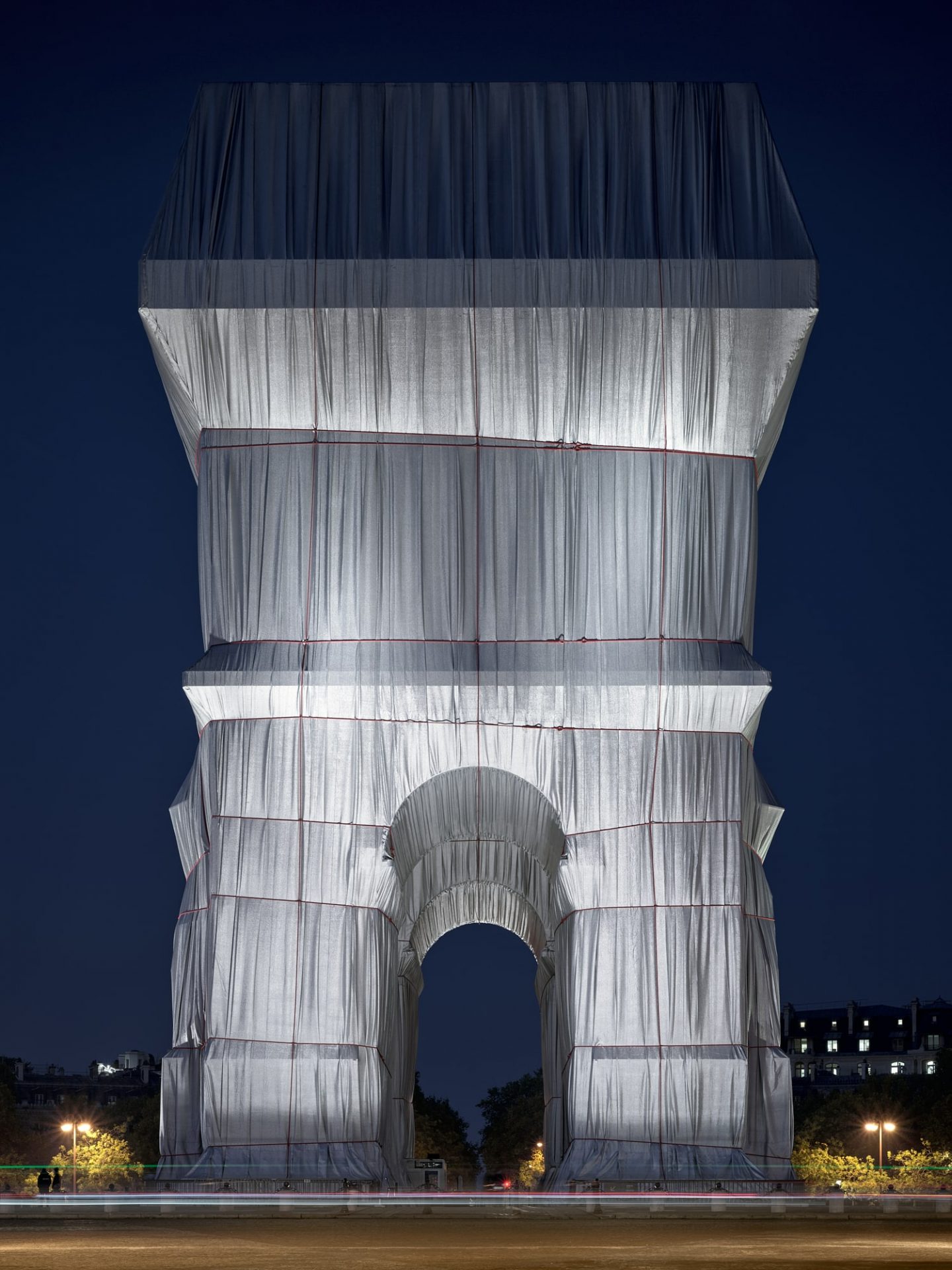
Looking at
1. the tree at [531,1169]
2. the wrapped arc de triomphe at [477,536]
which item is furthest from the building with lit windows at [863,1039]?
the wrapped arc de triomphe at [477,536]

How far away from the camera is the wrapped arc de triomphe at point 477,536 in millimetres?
25750

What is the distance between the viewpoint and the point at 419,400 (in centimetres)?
2644

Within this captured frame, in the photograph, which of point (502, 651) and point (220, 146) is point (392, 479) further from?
point (220, 146)

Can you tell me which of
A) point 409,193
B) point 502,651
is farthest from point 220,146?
point 502,651

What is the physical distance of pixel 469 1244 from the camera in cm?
1481

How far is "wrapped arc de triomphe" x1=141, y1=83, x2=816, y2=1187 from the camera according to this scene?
25.8 meters

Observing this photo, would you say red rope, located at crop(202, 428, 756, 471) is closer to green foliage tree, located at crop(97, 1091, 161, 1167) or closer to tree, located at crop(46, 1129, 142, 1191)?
tree, located at crop(46, 1129, 142, 1191)

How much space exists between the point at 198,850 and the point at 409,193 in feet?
35.2

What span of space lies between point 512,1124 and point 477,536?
5837cm

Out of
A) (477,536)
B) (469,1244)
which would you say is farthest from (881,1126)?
(469,1244)

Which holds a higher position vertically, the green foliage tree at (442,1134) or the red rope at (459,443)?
the red rope at (459,443)

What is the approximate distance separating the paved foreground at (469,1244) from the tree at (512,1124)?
5891 cm

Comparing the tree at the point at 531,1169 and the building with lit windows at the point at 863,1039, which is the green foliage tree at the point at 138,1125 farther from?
the building with lit windows at the point at 863,1039

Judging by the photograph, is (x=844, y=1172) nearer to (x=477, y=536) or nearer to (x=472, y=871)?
(x=472, y=871)
